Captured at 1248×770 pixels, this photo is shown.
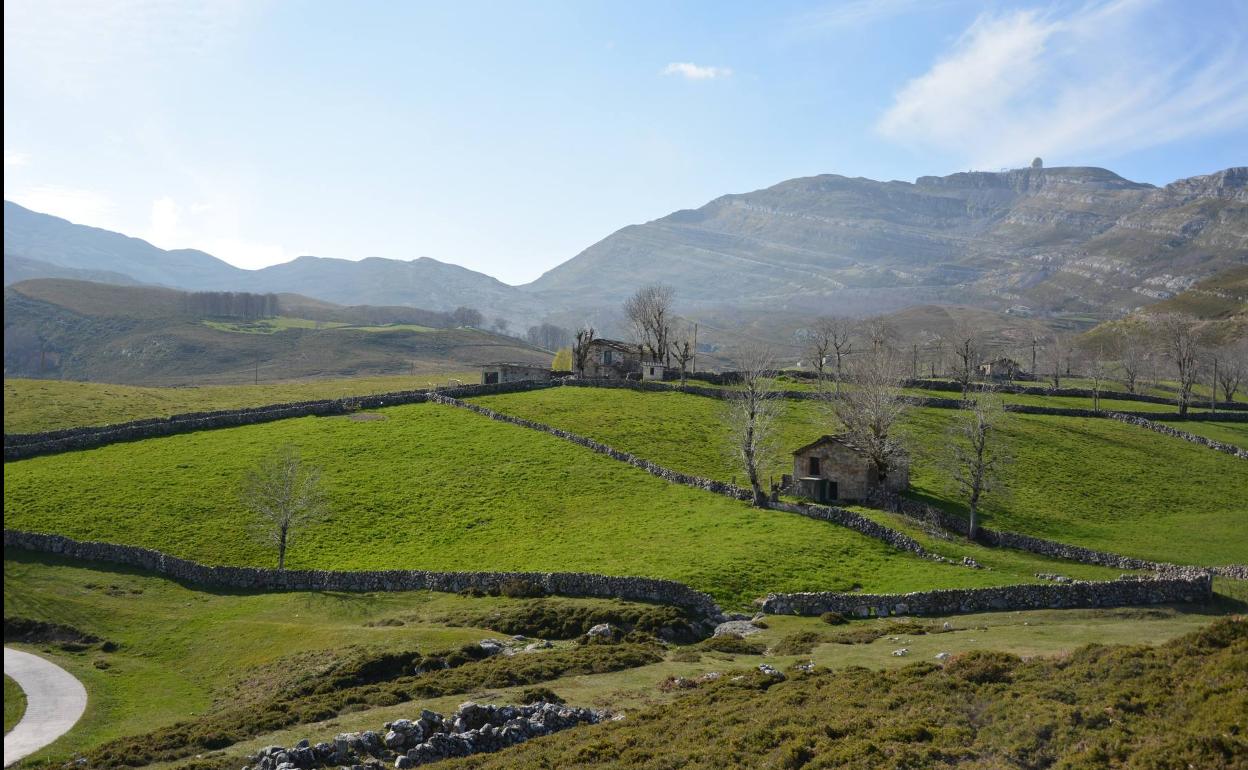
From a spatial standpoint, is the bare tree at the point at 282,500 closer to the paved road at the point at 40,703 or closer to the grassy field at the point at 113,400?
the paved road at the point at 40,703

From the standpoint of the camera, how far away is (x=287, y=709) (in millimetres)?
32875

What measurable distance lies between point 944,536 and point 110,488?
61226mm

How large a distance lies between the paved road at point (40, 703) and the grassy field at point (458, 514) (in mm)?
15810

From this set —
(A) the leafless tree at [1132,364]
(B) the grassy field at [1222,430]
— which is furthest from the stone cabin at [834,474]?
(A) the leafless tree at [1132,364]

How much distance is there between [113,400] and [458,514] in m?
61.1

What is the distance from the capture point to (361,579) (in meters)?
51.1

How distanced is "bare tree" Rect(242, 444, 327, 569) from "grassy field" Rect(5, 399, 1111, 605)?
1.00m

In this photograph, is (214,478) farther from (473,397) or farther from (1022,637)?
(1022,637)

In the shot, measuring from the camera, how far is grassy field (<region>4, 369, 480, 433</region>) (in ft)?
293

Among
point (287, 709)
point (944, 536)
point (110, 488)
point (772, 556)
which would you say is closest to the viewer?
point (287, 709)

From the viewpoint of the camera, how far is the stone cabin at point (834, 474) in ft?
217

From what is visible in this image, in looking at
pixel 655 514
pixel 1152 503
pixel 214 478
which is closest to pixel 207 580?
pixel 214 478

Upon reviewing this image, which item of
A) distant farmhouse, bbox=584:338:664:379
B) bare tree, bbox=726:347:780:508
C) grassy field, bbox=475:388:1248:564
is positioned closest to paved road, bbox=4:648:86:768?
bare tree, bbox=726:347:780:508

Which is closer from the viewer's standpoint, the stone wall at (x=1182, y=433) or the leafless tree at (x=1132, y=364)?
the stone wall at (x=1182, y=433)
